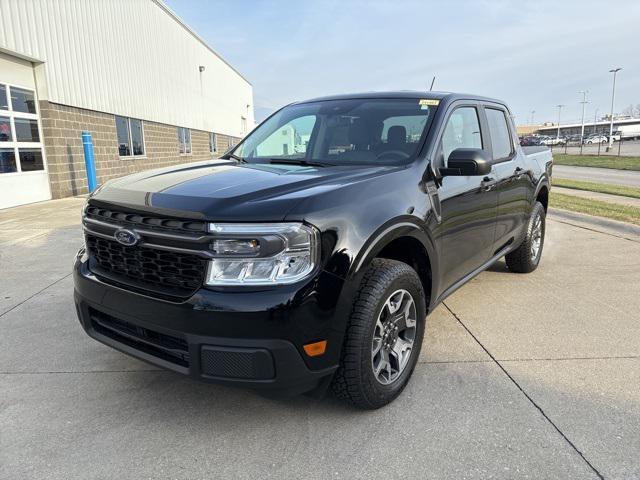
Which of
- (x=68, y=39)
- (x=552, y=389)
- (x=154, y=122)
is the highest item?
(x=68, y=39)

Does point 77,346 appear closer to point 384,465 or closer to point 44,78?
point 384,465

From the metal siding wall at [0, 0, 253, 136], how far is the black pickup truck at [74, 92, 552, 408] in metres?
9.64

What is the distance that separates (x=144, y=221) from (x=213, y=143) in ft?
92.9

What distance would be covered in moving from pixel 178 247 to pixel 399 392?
1.52 metres

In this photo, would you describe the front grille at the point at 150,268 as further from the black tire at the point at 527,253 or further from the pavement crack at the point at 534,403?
the black tire at the point at 527,253

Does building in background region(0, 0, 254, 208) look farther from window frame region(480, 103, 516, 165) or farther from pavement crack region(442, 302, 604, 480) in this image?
pavement crack region(442, 302, 604, 480)

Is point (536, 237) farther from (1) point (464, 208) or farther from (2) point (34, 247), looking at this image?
(2) point (34, 247)

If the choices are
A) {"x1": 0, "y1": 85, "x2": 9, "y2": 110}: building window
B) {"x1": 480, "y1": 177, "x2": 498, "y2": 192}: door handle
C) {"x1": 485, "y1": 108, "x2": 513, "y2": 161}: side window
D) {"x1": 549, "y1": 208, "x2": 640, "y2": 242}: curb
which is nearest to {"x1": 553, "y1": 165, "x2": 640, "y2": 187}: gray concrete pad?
{"x1": 549, "y1": 208, "x2": 640, "y2": 242}: curb

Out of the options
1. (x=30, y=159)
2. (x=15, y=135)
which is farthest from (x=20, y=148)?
(x=30, y=159)

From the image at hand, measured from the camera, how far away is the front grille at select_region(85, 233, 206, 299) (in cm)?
224

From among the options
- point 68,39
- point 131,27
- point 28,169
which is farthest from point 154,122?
point 28,169

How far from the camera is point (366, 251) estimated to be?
2.41 meters

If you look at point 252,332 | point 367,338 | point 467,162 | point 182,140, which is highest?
point 182,140

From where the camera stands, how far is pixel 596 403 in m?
2.77
